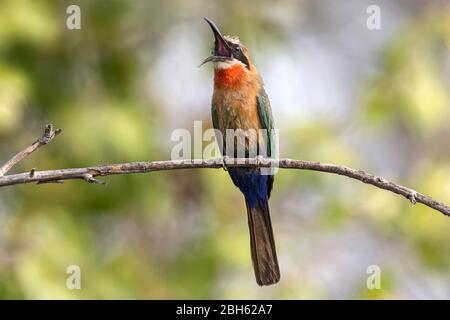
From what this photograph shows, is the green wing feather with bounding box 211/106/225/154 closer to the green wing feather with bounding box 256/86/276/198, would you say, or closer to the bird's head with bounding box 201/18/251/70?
the green wing feather with bounding box 256/86/276/198

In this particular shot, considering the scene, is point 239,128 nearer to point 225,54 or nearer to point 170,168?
point 225,54

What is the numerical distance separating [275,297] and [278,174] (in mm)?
776

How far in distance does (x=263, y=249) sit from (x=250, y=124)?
62 centimetres

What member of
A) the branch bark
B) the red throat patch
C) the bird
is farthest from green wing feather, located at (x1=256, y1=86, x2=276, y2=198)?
the branch bark

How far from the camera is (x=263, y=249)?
423 centimetres

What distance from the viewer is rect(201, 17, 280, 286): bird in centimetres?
412

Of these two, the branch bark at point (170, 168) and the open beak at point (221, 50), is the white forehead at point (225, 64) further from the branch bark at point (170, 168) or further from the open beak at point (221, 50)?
the branch bark at point (170, 168)

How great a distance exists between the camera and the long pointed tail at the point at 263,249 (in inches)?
161

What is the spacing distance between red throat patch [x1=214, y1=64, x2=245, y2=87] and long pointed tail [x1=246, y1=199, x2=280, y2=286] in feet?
2.09

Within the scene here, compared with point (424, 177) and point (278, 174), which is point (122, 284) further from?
point (424, 177)

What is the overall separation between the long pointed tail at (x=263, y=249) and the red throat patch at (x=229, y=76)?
0.64m

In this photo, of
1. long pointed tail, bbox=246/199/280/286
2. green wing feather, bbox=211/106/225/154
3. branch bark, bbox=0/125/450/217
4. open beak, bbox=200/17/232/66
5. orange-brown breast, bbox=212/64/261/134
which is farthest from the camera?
green wing feather, bbox=211/106/225/154

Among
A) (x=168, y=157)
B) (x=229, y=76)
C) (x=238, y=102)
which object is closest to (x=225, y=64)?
(x=229, y=76)

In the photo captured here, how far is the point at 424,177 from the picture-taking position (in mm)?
6191
